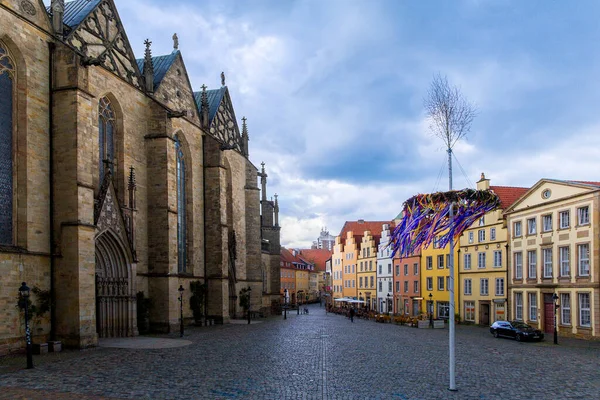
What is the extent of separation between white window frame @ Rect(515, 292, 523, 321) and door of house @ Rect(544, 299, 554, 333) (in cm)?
272

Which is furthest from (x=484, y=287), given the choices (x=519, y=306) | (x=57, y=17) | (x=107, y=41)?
(x=57, y=17)

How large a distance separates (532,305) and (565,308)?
12.0 feet

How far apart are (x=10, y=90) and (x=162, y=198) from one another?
433 inches

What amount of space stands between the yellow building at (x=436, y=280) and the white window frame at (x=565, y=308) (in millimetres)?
16021

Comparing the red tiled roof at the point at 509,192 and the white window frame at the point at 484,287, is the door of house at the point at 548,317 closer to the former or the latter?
the white window frame at the point at 484,287

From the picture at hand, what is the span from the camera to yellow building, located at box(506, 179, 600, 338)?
1284 inches

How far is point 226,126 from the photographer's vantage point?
46406 mm

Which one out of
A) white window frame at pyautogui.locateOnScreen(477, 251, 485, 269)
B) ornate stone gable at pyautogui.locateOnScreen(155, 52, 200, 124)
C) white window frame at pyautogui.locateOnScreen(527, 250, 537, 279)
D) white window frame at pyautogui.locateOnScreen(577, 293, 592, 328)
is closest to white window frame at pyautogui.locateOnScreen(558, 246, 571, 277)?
white window frame at pyautogui.locateOnScreen(577, 293, 592, 328)

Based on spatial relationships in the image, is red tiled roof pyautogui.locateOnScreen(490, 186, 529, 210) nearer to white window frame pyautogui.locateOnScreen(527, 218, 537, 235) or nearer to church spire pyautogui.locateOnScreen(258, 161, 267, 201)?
white window frame pyautogui.locateOnScreen(527, 218, 537, 235)

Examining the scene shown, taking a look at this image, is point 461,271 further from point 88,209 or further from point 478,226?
point 88,209

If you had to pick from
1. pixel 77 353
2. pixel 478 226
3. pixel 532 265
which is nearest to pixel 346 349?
pixel 77 353

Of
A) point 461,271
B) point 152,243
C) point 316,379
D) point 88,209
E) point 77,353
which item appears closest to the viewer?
point 316,379

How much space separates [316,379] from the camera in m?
15.2

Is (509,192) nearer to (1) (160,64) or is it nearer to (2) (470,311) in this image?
(2) (470,311)
